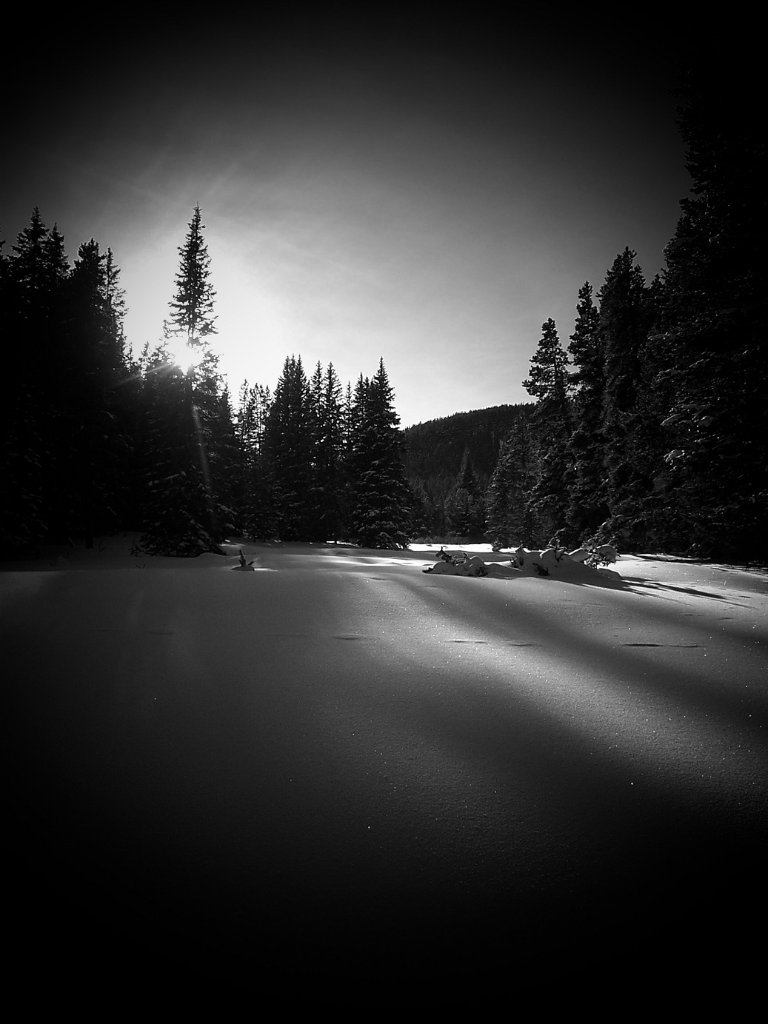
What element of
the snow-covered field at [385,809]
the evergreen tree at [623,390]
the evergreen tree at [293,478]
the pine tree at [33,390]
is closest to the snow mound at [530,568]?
the snow-covered field at [385,809]

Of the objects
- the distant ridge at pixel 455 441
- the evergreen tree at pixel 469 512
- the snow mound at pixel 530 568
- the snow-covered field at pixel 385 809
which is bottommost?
the snow-covered field at pixel 385 809

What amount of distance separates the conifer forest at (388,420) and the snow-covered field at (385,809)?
8.61m

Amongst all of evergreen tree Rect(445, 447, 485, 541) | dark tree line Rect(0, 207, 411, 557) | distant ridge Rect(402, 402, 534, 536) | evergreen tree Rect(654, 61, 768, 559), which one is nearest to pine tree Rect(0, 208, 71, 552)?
dark tree line Rect(0, 207, 411, 557)

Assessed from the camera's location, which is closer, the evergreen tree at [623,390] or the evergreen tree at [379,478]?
the evergreen tree at [623,390]

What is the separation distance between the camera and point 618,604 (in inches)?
190

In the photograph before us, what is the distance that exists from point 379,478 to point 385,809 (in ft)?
75.3

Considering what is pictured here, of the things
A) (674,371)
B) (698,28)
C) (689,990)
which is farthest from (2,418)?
(698,28)

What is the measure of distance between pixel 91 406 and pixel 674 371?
68.0 feet

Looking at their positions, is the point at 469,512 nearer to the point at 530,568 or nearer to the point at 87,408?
A: the point at 87,408

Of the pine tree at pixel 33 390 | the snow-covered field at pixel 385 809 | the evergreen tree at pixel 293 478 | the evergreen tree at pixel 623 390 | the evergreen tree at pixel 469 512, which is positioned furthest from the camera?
the evergreen tree at pixel 469 512

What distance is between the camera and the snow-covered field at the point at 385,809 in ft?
3.76

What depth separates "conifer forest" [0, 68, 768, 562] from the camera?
9070mm

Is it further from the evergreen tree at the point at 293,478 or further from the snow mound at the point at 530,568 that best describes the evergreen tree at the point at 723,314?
the evergreen tree at the point at 293,478

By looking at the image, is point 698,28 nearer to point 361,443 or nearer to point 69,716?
point 69,716
